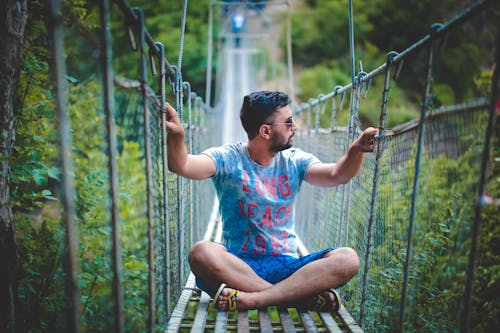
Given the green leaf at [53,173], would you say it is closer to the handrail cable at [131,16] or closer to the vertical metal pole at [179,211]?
the vertical metal pole at [179,211]

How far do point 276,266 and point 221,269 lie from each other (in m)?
0.22

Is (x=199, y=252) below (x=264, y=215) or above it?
below

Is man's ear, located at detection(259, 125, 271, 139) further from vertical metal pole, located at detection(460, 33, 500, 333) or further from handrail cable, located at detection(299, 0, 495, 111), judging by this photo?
vertical metal pole, located at detection(460, 33, 500, 333)

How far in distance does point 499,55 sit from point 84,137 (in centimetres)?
278

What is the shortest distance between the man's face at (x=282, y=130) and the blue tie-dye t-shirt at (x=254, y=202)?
10cm

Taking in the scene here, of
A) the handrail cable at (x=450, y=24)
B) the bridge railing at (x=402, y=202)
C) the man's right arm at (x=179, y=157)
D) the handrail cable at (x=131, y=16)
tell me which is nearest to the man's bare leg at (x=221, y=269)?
the man's right arm at (x=179, y=157)

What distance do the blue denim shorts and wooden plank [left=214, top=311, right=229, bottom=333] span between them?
0.12 m

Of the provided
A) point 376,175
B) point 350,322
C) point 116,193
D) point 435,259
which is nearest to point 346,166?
point 376,175

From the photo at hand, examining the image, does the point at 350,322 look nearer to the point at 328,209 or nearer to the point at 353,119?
the point at 353,119

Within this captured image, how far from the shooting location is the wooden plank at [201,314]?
4.08 feet

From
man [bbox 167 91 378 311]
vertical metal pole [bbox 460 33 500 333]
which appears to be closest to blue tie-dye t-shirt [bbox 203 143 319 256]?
man [bbox 167 91 378 311]

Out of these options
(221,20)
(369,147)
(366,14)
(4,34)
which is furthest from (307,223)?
(366,14)

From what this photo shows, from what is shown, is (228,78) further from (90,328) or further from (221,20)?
(90,328)

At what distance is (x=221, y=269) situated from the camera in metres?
1.39
